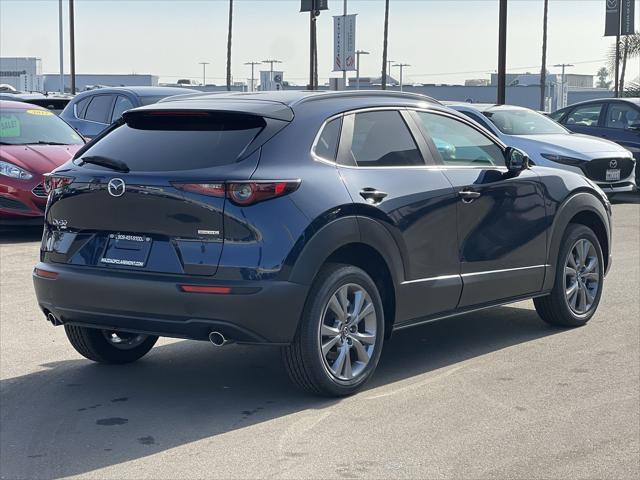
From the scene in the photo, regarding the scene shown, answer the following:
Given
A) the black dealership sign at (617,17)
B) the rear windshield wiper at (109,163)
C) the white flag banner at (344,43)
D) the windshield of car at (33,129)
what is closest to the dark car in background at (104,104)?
the windshield of car at (33,129)

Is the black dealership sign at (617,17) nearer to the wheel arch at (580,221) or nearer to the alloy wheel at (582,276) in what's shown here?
the wheel arch at (580,221)

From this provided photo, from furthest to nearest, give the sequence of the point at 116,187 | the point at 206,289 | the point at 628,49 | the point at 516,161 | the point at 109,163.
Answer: the point at 628,49 < the point at 516,161 < the point at 109,163 < the point at 116,187 < the point at 206,289

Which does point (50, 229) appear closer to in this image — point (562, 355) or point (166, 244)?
point (166, 244)

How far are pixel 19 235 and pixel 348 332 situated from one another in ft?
29.1

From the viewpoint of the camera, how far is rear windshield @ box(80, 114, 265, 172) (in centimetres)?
582

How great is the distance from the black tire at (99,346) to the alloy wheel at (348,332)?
142cm

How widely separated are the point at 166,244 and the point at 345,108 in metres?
1.44

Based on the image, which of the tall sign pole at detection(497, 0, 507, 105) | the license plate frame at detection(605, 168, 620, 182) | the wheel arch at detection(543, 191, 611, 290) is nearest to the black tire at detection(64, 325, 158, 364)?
the wheel arch at detection(543, 191, 611, 290)

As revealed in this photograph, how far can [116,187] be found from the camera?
5891 mm

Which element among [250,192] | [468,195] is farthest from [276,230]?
[468,195]

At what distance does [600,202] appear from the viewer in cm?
822

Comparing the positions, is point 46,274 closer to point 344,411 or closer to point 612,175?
point 344,411

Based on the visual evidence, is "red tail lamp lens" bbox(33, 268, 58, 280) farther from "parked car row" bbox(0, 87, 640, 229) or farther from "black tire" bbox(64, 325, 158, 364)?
"parked car row" bbox(0, 87, 640, 229)

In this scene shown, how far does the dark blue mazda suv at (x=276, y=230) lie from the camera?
5.62 metres
